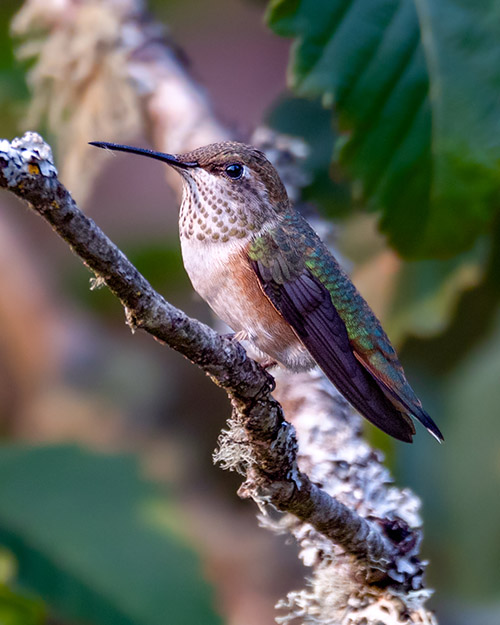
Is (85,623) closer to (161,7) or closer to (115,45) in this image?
(115,45)

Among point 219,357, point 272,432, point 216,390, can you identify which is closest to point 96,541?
point 216,390

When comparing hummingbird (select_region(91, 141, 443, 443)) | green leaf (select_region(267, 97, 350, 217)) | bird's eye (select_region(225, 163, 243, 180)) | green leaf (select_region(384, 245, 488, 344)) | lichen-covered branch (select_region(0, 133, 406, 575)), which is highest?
green leaf (select_region(267, 97, 350, 217))

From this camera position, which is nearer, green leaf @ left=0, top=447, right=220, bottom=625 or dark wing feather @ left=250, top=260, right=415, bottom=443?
dark wing feather @ left=250, top=260, right=415, bottom=443

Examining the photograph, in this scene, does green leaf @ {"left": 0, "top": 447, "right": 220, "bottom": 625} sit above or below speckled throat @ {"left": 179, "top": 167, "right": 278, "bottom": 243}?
below

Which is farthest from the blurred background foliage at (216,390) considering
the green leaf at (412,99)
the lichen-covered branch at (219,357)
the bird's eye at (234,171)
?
the lichen-covered branch at (219,357)

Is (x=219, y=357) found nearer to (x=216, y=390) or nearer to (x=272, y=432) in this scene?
(x=272, y=432)

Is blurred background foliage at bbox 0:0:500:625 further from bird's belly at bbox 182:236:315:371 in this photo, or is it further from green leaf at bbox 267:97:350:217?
bird's belly at bbox 182:236:315:371

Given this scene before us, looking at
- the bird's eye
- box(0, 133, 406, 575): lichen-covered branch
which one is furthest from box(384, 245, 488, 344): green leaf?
box(0, 133, 406, 575): lichen-covered branch
